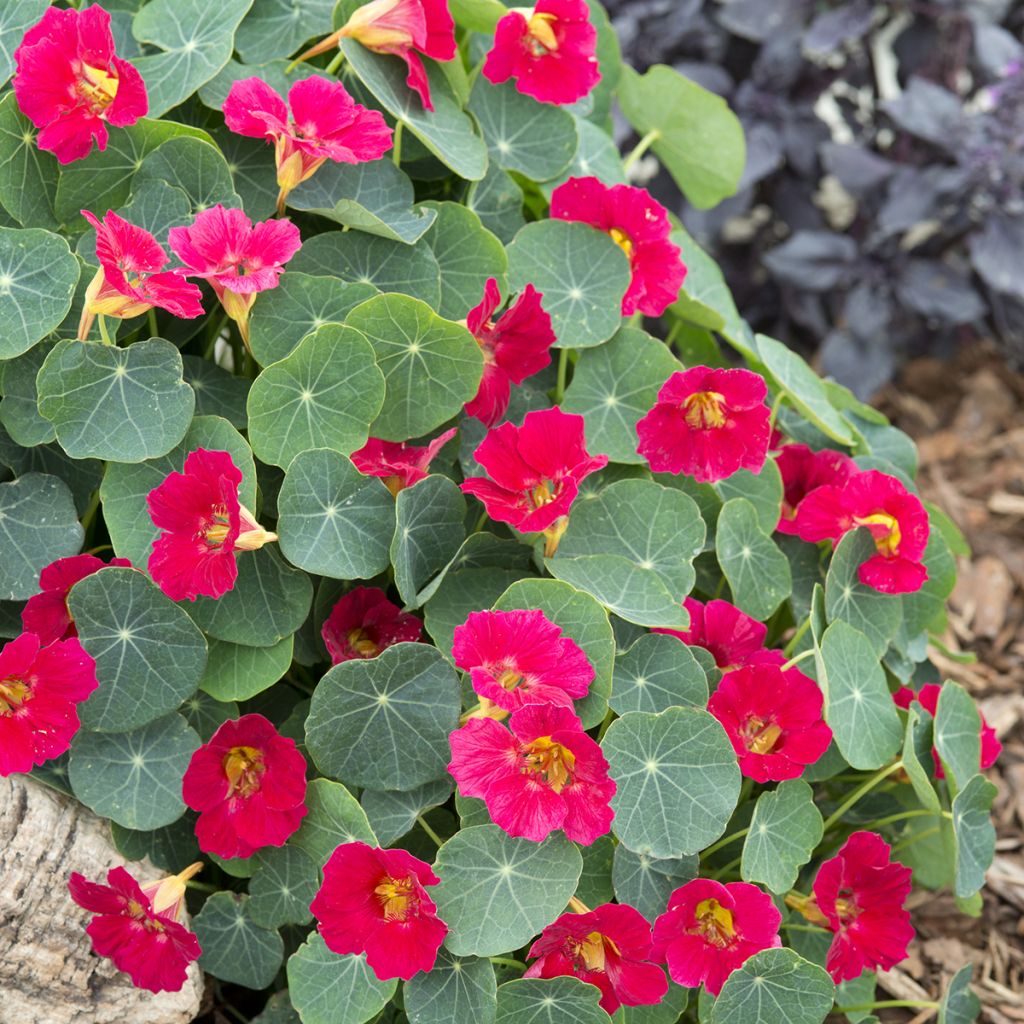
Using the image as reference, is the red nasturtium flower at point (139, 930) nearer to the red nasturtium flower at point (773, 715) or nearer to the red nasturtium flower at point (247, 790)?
the red nasturtium flower at point (247, 790)

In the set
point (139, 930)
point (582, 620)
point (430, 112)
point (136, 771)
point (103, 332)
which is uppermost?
point (430, 112)

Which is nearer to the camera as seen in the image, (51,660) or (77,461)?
(51,660)

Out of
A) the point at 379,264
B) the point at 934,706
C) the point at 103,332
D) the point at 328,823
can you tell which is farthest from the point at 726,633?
the point at 103,332

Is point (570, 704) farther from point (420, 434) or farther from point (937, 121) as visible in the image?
point (937, 121)

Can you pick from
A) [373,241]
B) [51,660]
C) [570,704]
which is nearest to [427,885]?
[570,704]

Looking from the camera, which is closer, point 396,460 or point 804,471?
point 396,460

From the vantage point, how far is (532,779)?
1358 millimetres

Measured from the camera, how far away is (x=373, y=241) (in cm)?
167

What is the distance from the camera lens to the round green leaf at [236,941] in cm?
160

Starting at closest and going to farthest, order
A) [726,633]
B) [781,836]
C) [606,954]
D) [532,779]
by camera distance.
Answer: [532,779], [606,954], [781,836], [726,633]

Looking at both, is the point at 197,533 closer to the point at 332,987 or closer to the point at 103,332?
the point at 103,332

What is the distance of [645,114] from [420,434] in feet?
2.85

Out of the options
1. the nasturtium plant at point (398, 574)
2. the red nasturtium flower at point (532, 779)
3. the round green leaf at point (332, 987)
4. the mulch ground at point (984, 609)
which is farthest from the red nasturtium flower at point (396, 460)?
the mulch ground at point (984, 609)

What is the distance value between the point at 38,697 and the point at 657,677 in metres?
0.74
